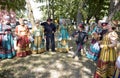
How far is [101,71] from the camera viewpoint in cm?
870

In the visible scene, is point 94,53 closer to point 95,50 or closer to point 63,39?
point 95,50

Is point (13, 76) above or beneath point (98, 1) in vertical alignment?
beneath

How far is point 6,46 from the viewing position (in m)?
11.9

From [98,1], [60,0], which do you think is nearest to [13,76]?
[60,0]

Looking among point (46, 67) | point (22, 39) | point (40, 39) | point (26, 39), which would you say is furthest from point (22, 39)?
point (46, 67)

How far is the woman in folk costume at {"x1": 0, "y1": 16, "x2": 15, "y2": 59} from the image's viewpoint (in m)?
11.7

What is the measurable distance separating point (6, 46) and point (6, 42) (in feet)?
0.59

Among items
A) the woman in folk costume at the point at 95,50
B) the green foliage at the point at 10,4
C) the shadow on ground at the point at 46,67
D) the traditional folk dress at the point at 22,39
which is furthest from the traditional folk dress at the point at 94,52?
the green foliage at the point at 10,4

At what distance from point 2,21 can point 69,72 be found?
3789 millimetres

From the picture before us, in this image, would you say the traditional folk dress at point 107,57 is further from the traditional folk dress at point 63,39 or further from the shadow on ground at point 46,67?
the traditional folk dress at point 63,39

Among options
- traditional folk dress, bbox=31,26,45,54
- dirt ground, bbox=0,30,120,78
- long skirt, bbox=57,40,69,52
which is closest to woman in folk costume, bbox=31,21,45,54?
traditional folk dress, bbox=31,26,45,54

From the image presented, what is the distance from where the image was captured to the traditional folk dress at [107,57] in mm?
8257

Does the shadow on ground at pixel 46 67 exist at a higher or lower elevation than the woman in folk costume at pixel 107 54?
lower

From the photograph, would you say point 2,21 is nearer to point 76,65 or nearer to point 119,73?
point 76,65
